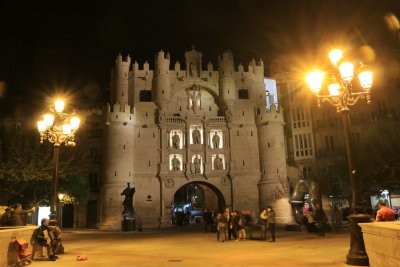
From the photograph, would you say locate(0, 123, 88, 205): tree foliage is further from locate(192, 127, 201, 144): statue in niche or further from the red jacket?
the red jacket

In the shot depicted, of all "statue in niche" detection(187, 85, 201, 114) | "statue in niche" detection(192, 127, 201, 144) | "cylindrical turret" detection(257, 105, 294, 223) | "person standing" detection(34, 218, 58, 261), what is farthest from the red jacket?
"statue in niche" detection(187, 85, 201, 114)

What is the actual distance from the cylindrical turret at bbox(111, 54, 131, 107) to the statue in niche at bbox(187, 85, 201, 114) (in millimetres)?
7864

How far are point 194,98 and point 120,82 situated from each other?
31.0ft

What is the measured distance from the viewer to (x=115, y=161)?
39688 mm

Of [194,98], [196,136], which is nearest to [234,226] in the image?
[196,136]

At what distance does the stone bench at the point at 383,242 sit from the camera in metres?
7.20

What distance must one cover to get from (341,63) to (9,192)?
80.5 ft

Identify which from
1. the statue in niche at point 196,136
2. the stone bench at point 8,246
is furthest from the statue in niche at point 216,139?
the stone bench at point 8,246

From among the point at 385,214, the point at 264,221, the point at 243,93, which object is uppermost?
the point at 243,93

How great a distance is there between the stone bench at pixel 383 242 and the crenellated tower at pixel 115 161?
107ft

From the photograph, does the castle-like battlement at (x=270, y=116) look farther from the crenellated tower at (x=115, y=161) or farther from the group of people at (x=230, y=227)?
the group of people at (x=230, y=227)

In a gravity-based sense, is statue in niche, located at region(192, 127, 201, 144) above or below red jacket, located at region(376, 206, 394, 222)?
above

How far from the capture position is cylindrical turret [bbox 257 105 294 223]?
40.8 m

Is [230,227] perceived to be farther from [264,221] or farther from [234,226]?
[264,221]
